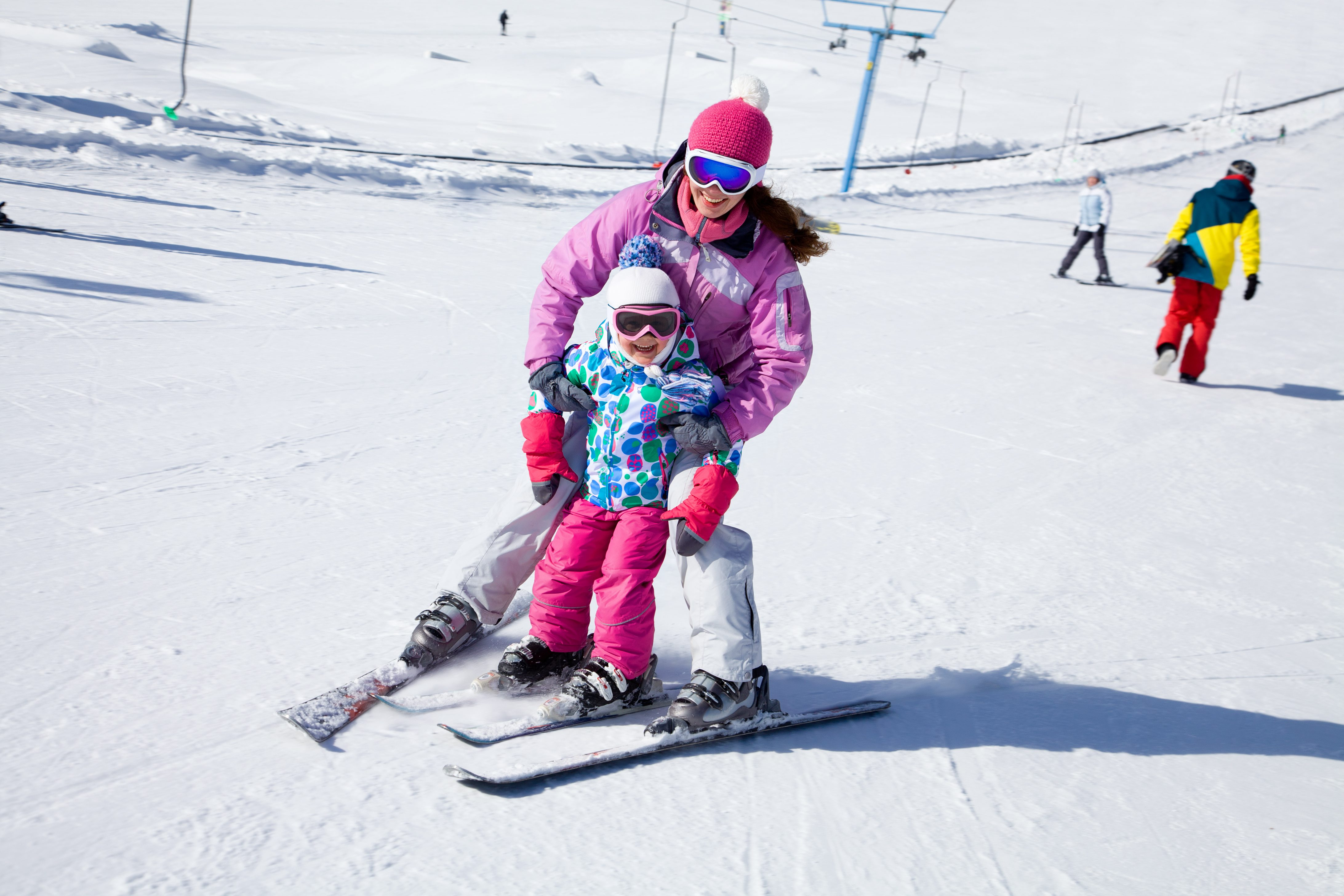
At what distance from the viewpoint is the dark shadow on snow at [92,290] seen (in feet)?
18.9

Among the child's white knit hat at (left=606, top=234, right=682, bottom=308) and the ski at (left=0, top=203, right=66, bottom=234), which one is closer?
the child's white knit hat at (left=606, top=234, right=682, bottom=308)

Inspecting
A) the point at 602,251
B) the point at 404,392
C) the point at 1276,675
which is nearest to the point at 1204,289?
the point at 1276,675

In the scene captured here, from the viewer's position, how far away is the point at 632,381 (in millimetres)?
2447

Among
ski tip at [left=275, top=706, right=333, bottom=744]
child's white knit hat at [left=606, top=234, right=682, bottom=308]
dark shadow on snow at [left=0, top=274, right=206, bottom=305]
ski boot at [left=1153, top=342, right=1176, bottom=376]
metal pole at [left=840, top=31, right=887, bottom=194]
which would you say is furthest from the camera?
metal pole at [left=840, top=31, right=887, bottom=194]

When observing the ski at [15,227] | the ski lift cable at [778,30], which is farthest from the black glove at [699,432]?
the ski lift cable at [778,30]

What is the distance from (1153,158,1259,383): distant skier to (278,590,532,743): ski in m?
6.10

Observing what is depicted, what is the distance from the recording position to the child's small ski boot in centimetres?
254

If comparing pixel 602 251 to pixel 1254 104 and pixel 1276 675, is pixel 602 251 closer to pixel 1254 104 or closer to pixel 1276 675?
pixel 1276 675

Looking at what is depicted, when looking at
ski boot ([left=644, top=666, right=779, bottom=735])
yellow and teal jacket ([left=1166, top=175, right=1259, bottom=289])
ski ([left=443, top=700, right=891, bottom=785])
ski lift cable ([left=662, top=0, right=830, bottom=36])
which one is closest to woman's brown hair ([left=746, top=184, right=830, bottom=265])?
ski boot ([left=644, top=666, right=779, bottom=735])

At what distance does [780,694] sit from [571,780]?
2.50ft

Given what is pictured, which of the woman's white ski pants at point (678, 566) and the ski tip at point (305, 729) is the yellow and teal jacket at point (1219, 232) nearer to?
the woman's white ski pants at point (678, 566)

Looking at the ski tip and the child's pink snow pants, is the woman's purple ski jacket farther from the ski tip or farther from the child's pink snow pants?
the ski tip

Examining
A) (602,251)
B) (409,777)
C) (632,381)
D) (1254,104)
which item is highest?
(1254,104)

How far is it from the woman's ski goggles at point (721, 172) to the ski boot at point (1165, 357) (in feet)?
18.1
